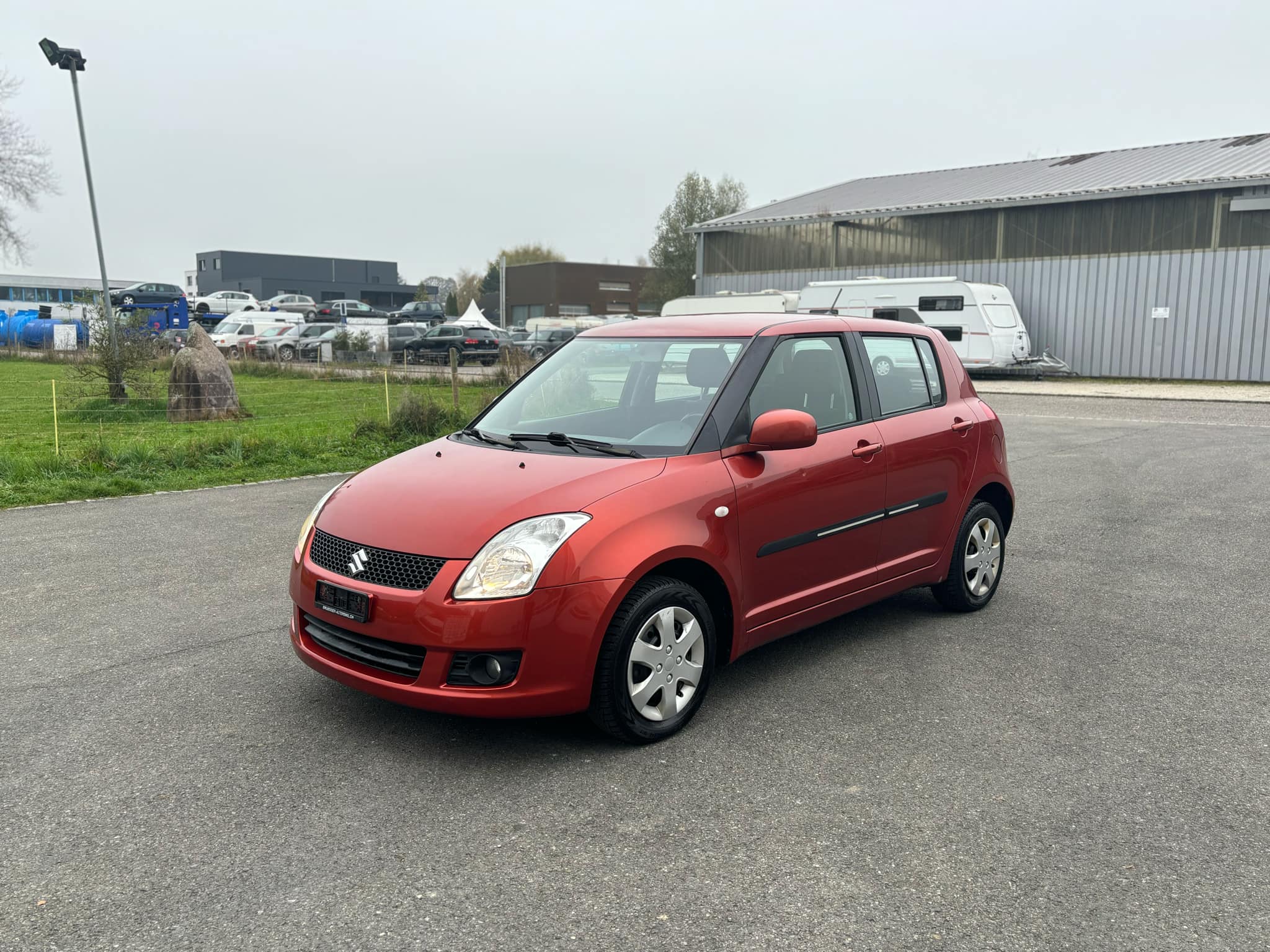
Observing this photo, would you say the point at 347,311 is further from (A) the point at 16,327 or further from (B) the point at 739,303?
(B) the point at 739,303

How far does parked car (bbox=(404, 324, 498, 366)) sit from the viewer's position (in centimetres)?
3459

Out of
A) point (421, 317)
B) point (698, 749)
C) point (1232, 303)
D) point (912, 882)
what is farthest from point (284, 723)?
point (421, 317)

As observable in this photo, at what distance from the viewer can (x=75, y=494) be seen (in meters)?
9.75

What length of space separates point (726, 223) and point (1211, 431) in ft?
86.2

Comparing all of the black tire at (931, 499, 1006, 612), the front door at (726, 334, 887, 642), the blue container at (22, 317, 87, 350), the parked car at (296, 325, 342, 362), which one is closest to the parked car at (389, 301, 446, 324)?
the blue container at (22, 317, 87, 350)

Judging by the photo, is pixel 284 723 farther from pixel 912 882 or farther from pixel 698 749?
pixel 912 882

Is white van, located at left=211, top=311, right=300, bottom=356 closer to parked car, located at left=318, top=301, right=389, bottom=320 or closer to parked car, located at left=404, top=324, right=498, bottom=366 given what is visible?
parked car, located at left=318, top=301, right=389, bottom=320

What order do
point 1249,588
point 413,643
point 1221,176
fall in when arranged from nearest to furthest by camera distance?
point 413,643 → point 1249,588 → point 1221,176

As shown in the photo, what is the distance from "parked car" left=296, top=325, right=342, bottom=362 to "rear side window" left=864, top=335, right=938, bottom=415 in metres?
28.7

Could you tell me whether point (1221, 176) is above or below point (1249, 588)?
above

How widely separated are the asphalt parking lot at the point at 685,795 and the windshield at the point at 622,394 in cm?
123

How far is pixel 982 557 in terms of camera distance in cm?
603

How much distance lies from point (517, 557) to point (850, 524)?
186 cm

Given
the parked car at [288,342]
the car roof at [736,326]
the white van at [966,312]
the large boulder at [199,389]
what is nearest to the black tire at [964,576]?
the car roof at [736,326]
